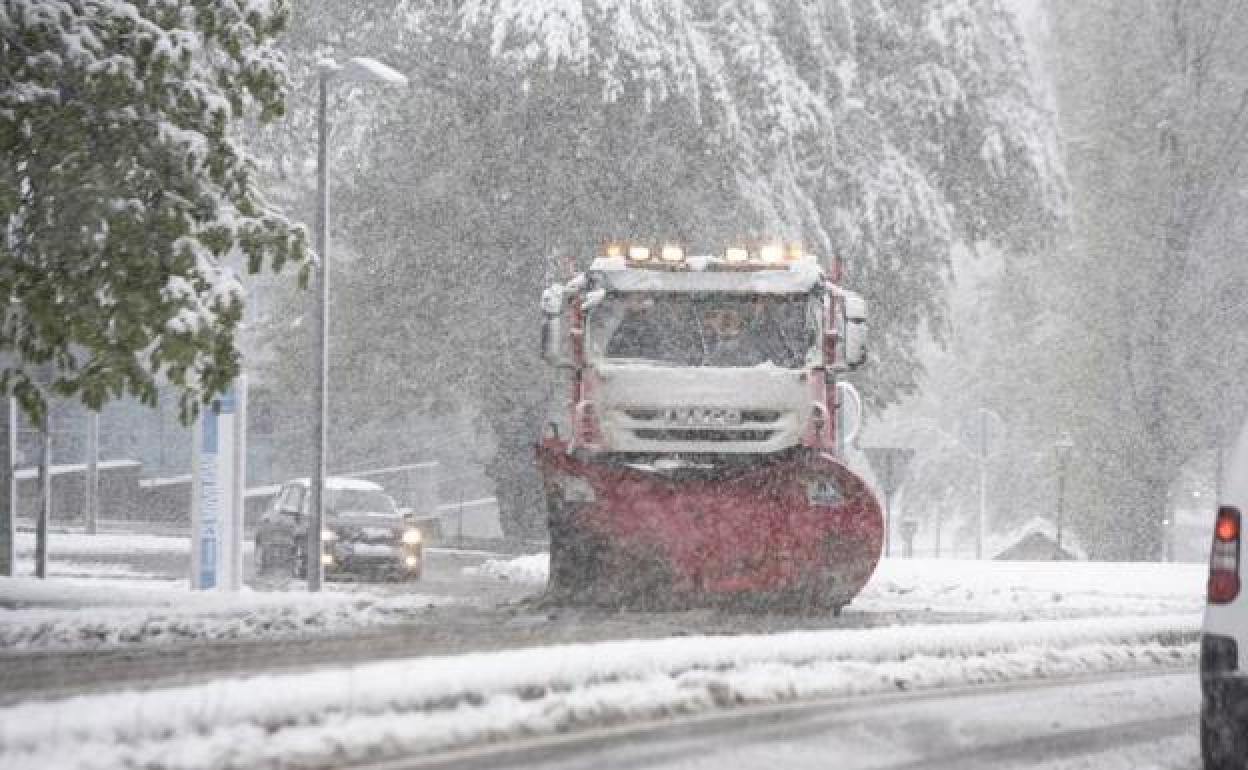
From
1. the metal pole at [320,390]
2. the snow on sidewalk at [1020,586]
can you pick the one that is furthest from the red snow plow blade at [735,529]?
the metal pole at [320,390]

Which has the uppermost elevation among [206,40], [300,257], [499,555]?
[206,40]

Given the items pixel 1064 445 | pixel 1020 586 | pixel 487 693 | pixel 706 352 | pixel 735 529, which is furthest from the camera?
pixel 1064 445

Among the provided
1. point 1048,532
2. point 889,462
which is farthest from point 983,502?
point 889,462

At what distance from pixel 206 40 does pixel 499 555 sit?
2641cm

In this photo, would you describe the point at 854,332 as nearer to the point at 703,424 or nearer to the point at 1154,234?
Result: the point at 703,424

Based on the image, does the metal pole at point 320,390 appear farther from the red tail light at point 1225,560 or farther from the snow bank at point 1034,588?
the red tail light at point 1225,560

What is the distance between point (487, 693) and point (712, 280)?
29.7ft

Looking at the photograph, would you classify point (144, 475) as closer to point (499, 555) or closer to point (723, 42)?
point (499, 555)

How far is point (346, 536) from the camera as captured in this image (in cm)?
3116

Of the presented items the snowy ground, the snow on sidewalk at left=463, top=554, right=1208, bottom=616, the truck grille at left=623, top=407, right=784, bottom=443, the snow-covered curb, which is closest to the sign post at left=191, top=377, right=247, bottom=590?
the snowy ground

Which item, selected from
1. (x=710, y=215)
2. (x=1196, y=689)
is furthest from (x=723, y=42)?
(x=1196, y=689)

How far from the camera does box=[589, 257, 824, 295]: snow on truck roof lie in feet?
62.2

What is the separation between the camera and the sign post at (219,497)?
902 inches

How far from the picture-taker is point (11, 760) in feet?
25.9
